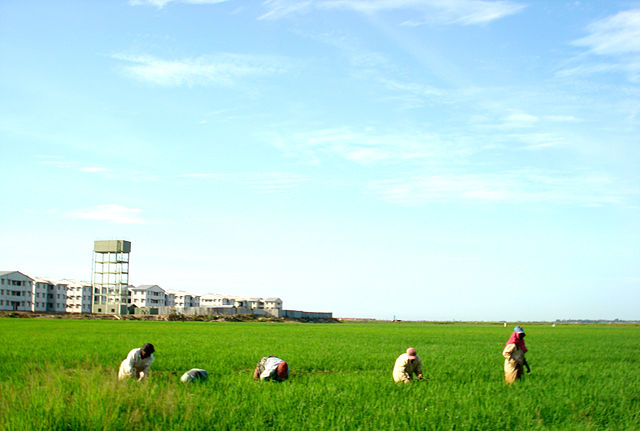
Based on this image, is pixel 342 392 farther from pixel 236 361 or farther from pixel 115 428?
pixel 236 361

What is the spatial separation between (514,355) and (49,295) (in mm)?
113948

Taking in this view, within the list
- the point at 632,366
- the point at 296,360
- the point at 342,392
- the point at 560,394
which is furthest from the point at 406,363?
the point at 632,366

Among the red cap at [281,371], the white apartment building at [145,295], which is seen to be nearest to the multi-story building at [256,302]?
the white apartment building at [145,295]

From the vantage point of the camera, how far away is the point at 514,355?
514 inches

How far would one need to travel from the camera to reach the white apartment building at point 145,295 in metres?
123

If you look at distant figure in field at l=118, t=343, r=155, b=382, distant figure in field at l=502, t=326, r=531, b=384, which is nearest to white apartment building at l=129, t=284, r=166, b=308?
distant figure in field at l=118, t=343, r=155, b=382

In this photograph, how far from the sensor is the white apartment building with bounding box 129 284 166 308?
12262cm

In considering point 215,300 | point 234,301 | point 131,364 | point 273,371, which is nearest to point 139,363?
point 131,364

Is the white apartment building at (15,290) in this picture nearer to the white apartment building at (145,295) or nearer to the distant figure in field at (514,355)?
the white apartment building at (145,295)

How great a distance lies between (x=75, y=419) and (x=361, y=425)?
4.09 m

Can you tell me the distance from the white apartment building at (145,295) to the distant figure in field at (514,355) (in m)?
117

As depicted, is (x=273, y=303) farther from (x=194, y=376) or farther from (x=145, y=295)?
(x=194, y=376)

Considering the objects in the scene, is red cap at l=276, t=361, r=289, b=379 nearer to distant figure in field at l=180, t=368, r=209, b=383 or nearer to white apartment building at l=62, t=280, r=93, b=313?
distant figure in field at l=180, t=368, r=209, b=383

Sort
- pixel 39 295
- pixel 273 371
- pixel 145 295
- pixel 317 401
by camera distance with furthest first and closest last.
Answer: pixel 145 295 → pixel 39 295 → pixel 273 371 → pixel 317 401
